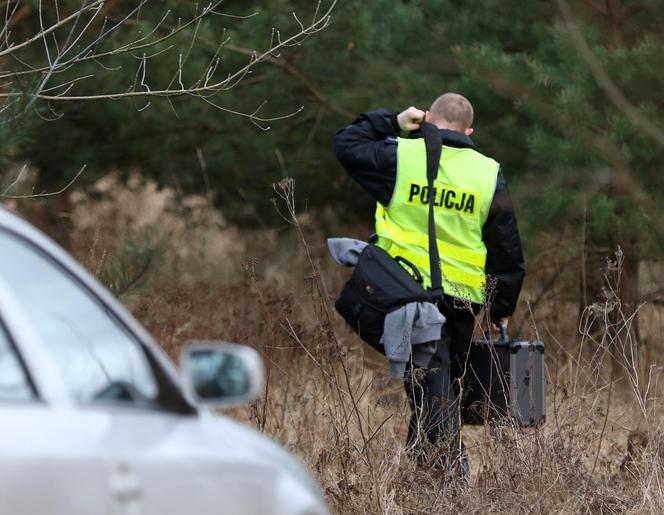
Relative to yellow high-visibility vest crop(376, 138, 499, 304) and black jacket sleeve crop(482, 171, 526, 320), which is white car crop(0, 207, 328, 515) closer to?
yellow high-visibility vest crop(376, 138, 499, 304)

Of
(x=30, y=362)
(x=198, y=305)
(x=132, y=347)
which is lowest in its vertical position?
(x=198, y=305)

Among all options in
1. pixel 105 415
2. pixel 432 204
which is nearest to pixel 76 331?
pixel 105 415

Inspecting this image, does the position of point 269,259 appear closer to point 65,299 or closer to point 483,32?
point 483,32

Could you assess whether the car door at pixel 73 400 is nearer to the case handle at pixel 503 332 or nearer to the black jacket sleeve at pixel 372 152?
the black jacket sleeve at pixel 372 152

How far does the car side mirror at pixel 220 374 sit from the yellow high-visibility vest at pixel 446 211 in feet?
11.1

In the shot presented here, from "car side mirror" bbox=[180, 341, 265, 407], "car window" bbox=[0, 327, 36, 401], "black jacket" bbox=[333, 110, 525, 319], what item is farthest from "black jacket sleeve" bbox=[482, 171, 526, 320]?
"car window" bbox=[0, 327, 36, 401]

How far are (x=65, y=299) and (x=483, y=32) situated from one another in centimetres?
824

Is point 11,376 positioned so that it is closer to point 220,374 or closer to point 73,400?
point 73,400

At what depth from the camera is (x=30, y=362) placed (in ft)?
Result: 7.14

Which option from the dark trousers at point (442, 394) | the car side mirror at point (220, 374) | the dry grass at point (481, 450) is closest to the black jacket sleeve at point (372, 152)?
the dry grass at point (481, 450)

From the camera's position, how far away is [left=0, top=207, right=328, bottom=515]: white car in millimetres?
2078

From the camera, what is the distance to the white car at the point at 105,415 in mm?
2078

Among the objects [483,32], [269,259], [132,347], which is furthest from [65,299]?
[269,259]

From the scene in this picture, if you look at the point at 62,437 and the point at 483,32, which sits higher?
the point at 62,437
